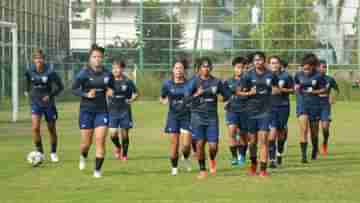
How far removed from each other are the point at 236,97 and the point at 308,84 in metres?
2.43

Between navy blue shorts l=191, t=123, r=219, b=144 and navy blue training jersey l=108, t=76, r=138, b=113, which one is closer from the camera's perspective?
navy blue shorts l=191, t=123, r=219, b=144

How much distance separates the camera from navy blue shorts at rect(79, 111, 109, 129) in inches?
632

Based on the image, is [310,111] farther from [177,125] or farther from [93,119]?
[93,119]

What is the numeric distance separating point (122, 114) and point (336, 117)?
19420 millimetres

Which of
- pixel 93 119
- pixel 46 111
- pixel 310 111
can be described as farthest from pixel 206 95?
pixel 310 111

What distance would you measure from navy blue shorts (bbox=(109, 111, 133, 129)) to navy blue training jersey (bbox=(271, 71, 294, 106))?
3.22 m

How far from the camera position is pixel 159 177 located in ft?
52.7

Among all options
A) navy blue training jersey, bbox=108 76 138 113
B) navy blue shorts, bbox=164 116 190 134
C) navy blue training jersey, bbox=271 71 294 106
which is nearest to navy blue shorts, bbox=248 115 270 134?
navy blue shorts, bbox=164 116 190 134

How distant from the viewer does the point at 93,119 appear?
16.3 m

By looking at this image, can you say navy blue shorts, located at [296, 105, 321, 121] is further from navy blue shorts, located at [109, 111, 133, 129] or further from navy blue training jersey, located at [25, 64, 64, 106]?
navy blue training jersey, located at [25, 64, 64, 106]

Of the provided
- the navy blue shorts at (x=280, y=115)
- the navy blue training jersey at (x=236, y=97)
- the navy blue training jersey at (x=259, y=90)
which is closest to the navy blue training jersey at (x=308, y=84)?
the navy blue shorts at (x=280, y=115)

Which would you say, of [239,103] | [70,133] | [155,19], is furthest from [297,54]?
[239,103]

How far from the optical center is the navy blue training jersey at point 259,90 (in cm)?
1634

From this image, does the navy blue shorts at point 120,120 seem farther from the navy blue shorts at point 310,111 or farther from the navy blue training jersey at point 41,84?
the navy blue shorts at point 310,111
